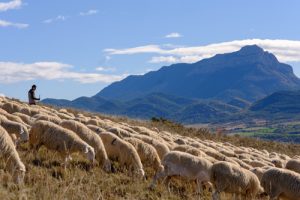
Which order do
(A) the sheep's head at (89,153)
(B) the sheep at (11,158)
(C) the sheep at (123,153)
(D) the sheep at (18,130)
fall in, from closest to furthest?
(B) the sheep at (11,158) → (A) the sheep's head at (89,153) → (C) the sheep at (123,153) → (D) the sheep at (18,130)

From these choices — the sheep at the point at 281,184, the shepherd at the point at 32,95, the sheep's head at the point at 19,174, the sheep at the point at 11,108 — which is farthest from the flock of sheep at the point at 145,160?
the shepherd at the point at 32,95

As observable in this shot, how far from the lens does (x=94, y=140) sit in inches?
519

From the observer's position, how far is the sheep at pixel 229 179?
11.1 metres

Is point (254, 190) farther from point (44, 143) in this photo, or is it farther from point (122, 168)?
point (44, 143)

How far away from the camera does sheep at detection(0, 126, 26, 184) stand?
8.87 m

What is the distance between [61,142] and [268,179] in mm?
5297

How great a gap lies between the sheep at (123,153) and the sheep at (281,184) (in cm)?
320

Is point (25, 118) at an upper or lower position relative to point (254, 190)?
upper

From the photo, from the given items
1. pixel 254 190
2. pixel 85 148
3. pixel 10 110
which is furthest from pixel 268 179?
pixel 10 110

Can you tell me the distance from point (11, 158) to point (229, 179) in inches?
196

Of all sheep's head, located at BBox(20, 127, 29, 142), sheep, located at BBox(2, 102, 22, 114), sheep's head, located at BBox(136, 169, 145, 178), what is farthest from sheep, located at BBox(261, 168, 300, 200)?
sheep, located at BBox(2, 102, 22, 114)

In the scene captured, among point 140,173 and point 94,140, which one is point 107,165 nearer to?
point 140,173

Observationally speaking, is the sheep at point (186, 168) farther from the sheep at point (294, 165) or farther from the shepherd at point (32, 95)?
the shepherd at point (32, 95)

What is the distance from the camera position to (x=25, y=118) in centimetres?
1667
